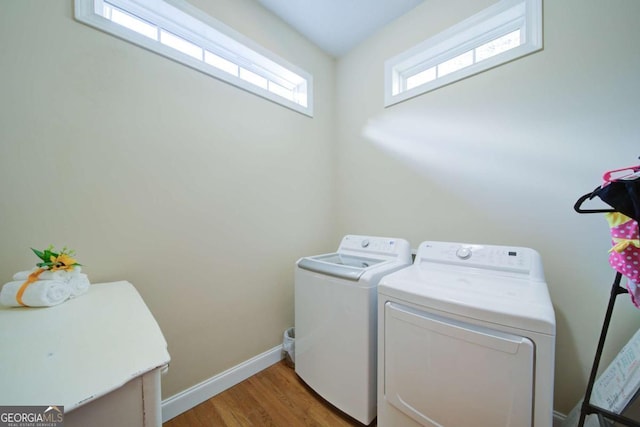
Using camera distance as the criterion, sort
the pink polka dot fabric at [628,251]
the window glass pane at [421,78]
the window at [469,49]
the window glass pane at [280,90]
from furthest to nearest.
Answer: the window glass pane at [280,90], the window glass pane at [421,78], the window at [469,49], the pink polka dot fabric at [628,251]

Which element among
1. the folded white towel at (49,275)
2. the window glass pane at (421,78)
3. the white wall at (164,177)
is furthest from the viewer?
the window glass pane at (421,78)

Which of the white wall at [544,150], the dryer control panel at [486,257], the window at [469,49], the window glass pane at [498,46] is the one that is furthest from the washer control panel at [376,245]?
the window glass pane at [498,46]

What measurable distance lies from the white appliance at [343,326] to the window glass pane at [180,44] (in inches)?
65.3

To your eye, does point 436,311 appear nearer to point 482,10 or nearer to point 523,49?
point 523,49

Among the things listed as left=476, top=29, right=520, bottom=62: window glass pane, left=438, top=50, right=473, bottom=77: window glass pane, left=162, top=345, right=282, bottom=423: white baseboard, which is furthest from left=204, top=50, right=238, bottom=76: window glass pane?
left=162, top=345, right=282, bottom=423: white baseboard

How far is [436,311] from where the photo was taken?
3.05ft

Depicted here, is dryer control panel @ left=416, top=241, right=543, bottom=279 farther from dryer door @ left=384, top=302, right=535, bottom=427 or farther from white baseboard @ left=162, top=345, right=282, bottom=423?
white baseboard @ left=162, top=345, right=282, bottom=423

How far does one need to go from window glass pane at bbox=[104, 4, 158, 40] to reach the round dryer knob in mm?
2234

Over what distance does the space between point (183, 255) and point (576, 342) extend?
7.47 feet

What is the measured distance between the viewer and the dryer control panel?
1.12 m

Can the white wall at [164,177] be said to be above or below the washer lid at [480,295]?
above

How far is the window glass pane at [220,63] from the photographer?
1.60 meters

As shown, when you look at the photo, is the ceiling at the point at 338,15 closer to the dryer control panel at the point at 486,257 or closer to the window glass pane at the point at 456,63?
the window glass pane at the point at 456,63

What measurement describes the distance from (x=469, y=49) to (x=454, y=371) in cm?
206
